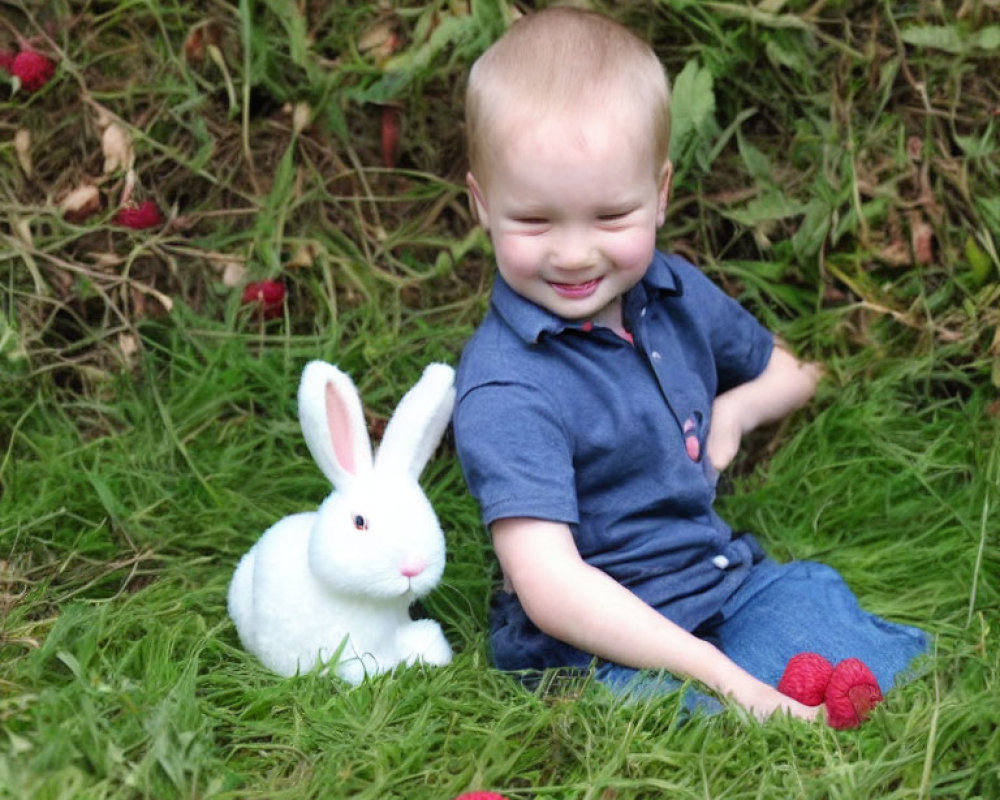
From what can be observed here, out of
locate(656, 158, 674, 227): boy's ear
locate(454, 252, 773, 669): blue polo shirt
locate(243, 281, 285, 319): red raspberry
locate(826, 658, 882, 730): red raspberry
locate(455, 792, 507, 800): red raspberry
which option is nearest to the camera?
locate(455, 792, 507, 800): red raspberry

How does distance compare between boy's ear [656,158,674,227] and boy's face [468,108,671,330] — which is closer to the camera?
boy's face [468,108,671,330]

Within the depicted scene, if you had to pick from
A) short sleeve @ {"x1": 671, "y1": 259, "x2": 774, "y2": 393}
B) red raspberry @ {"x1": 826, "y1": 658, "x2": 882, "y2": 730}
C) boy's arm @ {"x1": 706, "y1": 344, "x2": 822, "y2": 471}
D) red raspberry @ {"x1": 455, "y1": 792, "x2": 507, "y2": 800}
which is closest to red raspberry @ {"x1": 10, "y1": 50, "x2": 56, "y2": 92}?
short sleeve @ {"x1": 671, "y1": 259, "x2": 774, "y2": 393}

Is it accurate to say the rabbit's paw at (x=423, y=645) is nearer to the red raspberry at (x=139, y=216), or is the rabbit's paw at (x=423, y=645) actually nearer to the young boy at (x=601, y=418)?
the young boy at (x=601, y=418)

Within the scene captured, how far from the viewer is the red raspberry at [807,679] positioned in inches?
73.6

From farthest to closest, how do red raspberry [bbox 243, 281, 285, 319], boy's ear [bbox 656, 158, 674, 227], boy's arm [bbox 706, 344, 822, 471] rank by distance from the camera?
red raspberry [bbox 243, 281, 285, 319] < boy's arm [bbox 706, 344, 822, 471] < boy's ear [bbox 656, 158, 674, 227]

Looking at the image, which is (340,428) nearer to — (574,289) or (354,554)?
(354,554)

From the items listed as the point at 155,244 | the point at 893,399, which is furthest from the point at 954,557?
the point at 155,244

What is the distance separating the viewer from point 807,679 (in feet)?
6.15

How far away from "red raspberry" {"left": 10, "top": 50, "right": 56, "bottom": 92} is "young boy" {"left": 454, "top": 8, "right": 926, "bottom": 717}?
1.10 m

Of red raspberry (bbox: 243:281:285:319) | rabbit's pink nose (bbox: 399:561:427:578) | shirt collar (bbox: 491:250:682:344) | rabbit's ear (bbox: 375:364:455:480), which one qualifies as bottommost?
red raspberry (bbox: 243:281:285:319)

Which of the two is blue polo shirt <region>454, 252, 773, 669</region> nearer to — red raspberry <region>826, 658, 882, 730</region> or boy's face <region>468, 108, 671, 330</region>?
boy's face <region>468, 108, 671, 330</region>

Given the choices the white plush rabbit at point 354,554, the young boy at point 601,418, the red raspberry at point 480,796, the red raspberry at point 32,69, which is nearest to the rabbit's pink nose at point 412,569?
the white plush rabbit at point 354,554

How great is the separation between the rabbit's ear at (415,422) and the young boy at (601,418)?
37 millimetres

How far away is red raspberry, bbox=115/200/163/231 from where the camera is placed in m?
2.64
